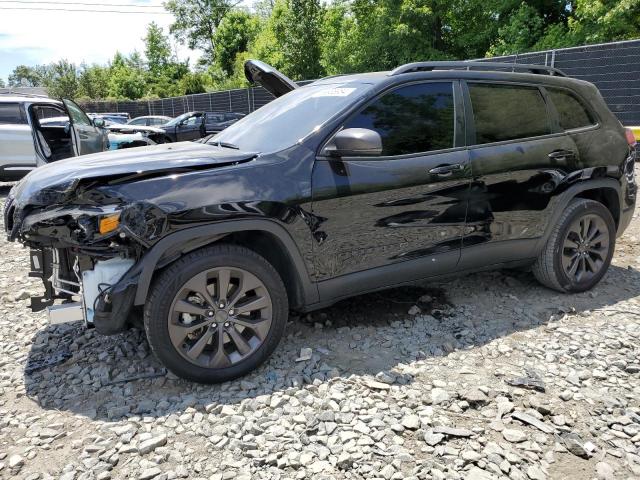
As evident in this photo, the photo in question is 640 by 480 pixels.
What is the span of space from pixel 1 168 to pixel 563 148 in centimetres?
933

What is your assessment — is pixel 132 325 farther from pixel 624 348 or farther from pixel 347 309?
pixel 624 348

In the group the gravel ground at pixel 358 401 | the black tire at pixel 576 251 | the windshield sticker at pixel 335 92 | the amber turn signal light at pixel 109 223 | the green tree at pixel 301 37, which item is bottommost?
the gravel ground at pixel 358 401

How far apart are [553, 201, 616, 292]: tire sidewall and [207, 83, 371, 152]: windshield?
80.1 inches

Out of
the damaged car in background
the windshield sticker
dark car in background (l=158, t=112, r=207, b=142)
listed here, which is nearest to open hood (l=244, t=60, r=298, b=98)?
the windshield sticker

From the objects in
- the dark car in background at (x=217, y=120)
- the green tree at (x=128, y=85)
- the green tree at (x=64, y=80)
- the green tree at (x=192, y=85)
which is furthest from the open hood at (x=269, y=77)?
the green tree at (x=64, y=80)

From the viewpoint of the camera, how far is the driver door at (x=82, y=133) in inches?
320

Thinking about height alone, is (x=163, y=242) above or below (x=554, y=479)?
above

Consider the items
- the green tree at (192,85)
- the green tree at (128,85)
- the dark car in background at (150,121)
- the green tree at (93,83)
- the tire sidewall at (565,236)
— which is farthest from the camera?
the green tree at (93,83)

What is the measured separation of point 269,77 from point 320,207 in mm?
2111

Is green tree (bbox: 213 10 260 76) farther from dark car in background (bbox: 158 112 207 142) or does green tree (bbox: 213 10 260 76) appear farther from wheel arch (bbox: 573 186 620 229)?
wheel arch (bbox: 573 186 620 229)

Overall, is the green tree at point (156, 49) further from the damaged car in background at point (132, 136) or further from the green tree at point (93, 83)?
the damaged car in background at point (132, 136)

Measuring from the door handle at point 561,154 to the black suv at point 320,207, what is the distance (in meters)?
0.02

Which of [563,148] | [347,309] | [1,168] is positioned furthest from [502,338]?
[1,168]

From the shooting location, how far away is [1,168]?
9.36m
